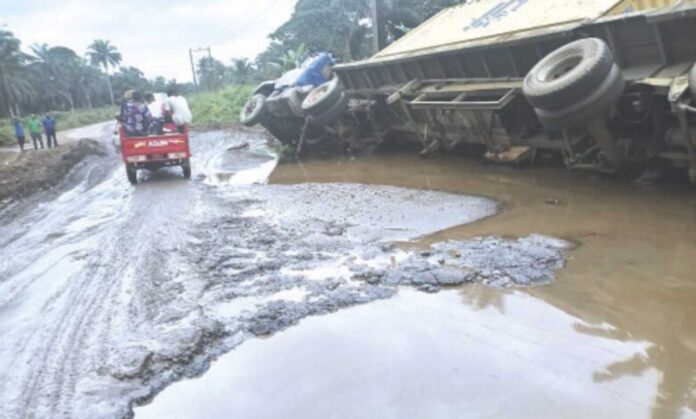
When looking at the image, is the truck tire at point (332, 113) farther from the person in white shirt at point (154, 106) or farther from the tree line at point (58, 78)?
the tree line at point (58, 78)

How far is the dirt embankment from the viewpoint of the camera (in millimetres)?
10391

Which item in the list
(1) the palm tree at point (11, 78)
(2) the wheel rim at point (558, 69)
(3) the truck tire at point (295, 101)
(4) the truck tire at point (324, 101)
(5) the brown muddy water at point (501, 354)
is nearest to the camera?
(5) the brown muddy water at point (501, 354)

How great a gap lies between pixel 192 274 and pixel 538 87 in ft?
12.9

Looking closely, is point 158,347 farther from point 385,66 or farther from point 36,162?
point 36,162

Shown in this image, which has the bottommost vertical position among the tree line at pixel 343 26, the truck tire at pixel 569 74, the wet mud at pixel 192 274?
the wet mud at pixel 192 274

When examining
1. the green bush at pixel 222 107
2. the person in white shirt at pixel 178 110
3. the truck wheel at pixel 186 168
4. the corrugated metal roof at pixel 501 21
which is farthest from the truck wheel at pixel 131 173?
the green bush at pixel 222 107

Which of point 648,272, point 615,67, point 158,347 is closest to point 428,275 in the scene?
point 648,272

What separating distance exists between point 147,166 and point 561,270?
8.66m

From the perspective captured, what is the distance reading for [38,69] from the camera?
205 feet

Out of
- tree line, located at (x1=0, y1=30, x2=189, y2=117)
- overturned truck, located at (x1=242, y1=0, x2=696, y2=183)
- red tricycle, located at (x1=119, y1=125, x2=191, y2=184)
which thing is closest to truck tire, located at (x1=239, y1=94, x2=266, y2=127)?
overturned truck, located at (x1=242, y1=0, x2=696, y2=183)

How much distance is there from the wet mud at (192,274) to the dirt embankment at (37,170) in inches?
100.0

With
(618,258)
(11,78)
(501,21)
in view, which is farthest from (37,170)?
(11,78)

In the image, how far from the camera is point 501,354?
308 centimetres

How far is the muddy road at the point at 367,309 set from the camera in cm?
281
